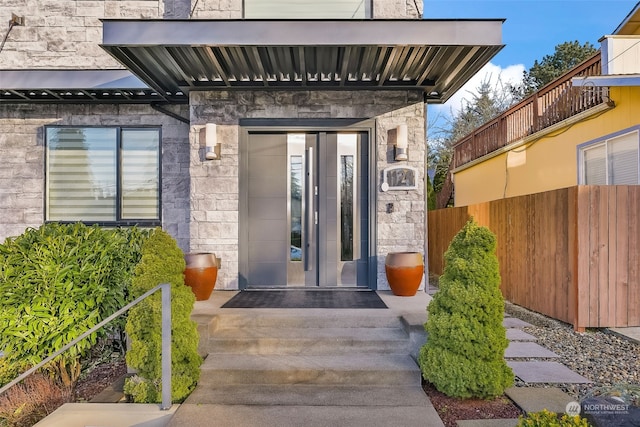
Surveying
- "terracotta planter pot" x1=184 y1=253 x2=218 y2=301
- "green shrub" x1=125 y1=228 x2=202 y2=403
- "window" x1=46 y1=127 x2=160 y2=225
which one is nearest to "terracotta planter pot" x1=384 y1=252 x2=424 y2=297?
"terracotta planter pot" x1=184 y1=253 x2=218 y2=301

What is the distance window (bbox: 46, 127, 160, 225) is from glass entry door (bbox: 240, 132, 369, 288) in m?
1.57

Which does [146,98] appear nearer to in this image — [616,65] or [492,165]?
[616,65]

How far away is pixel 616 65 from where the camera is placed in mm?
6047

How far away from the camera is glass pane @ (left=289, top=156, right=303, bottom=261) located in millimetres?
5273

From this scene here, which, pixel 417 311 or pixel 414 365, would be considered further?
pixel 417 311

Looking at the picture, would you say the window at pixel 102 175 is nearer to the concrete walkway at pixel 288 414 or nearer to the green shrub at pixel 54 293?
the green shrub at pixel 54 293

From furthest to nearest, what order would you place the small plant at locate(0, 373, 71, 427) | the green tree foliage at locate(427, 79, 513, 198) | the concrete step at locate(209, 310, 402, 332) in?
the green tree foliage at locate(427, 79, 513, 198), the concrete step at locate(209, 310, 402, 332), the small plant at locate(0, 373, 71, 427)

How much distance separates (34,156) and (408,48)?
17.8ft

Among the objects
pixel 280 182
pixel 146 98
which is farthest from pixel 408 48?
pixel 146 98

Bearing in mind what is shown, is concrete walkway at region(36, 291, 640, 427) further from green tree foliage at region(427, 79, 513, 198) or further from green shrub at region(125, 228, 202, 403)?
green tree foliage at region(427, 79, 513, 198)

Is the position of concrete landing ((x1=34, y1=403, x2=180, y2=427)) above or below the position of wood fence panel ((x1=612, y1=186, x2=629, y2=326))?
below

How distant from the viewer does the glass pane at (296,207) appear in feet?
17.3

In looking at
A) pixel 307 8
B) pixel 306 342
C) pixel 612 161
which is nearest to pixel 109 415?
pixel 306 342

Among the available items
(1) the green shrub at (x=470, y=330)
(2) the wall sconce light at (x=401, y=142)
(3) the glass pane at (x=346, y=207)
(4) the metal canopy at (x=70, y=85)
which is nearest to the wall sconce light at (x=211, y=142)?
(4) the metal canopy at (x=70, y=85)
